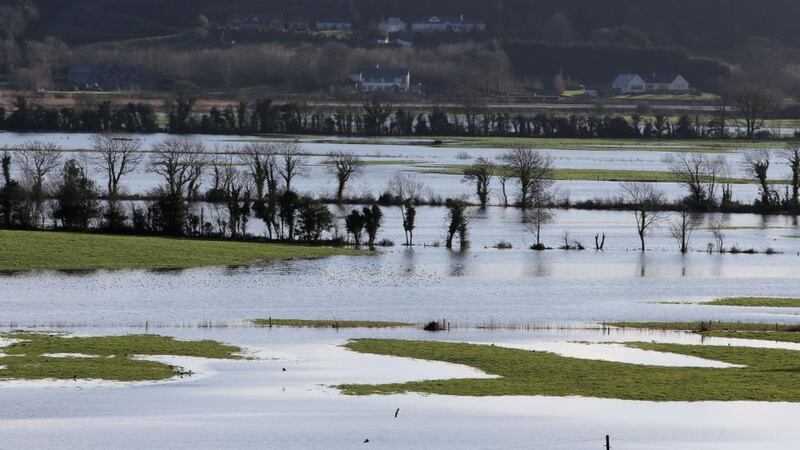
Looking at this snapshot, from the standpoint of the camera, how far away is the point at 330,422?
38.9 metres

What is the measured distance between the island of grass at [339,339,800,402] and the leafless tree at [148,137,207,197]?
125 feet

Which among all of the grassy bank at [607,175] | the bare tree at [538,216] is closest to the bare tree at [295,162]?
the grassy bank at [607,175]

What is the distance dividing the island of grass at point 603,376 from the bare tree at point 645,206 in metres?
34.5

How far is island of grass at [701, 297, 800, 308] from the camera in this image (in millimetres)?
62688

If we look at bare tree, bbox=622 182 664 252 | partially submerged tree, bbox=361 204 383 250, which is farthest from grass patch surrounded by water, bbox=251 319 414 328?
bare tree, bbox=622 182 664 252

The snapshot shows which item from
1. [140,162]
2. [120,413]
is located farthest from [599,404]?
[140,162]

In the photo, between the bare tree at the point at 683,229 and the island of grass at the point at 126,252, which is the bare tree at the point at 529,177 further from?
the island of grass at the point at 126,252

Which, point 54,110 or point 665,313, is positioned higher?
point 54,110

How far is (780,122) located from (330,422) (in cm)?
15588

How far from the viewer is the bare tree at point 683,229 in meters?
83.3

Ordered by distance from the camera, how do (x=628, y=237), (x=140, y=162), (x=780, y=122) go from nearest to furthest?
(x=628, y=237), (x=140, y=162), (x=780, y=122)

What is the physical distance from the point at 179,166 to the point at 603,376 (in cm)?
7597

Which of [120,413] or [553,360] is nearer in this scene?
[120,413]

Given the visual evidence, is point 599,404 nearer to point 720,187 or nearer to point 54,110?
point 720,187
